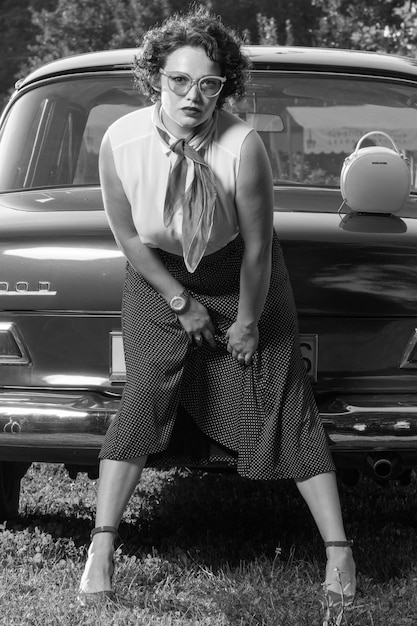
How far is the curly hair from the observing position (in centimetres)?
327

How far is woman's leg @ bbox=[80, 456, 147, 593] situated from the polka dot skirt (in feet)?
0.17

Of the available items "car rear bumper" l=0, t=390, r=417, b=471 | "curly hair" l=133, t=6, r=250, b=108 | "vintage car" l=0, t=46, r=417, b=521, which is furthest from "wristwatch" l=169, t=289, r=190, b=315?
"curly hair" l=133, t=6, r=250, b=108

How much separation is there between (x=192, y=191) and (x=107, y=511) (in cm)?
104

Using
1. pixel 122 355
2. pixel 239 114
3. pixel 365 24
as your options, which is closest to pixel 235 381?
pixel 122 355

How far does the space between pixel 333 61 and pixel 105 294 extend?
1679 mm

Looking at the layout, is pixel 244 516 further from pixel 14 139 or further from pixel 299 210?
pixel 14 139

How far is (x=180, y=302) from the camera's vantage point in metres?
3.41

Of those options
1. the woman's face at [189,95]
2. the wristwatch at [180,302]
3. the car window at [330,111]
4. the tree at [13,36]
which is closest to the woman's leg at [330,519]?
the wristwatch at [180,302]

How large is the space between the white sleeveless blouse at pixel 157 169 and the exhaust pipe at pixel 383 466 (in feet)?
3.20

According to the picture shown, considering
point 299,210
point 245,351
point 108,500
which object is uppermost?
point 299,210

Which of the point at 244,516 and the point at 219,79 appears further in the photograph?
the point at 244,516

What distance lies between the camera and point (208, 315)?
3.47m

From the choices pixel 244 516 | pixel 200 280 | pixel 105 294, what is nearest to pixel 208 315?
pixel 200 280

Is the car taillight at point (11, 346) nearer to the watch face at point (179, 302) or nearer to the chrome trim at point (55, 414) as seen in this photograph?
the chrome trim at point (55, 414)
